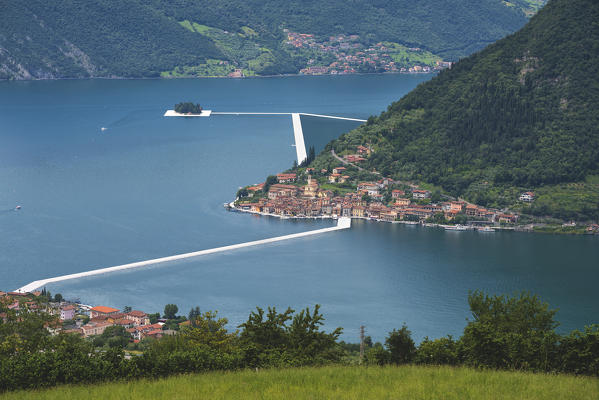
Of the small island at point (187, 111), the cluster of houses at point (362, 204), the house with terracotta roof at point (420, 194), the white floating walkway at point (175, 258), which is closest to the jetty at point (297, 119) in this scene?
the small island at point (187, 111)

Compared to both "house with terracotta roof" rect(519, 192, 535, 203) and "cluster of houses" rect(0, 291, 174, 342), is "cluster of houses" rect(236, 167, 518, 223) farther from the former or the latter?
"cluster of houses" rect(0, 291, 174, 342)

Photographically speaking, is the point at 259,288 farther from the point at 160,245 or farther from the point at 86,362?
the point at 86,362

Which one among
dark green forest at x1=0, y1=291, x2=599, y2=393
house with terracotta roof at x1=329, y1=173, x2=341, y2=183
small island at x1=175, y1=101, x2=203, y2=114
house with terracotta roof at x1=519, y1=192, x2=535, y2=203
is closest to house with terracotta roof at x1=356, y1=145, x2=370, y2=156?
house with terracotta roof at x1=329, y1=173, x2=341, y2=183

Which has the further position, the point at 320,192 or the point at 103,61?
the point at 103,61

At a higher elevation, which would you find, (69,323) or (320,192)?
(320,192)

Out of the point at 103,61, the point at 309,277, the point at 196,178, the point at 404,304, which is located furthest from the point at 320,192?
the point at 103,61

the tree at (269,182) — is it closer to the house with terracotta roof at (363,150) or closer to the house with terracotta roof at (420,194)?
the house with terracotta roof at (363,150)
